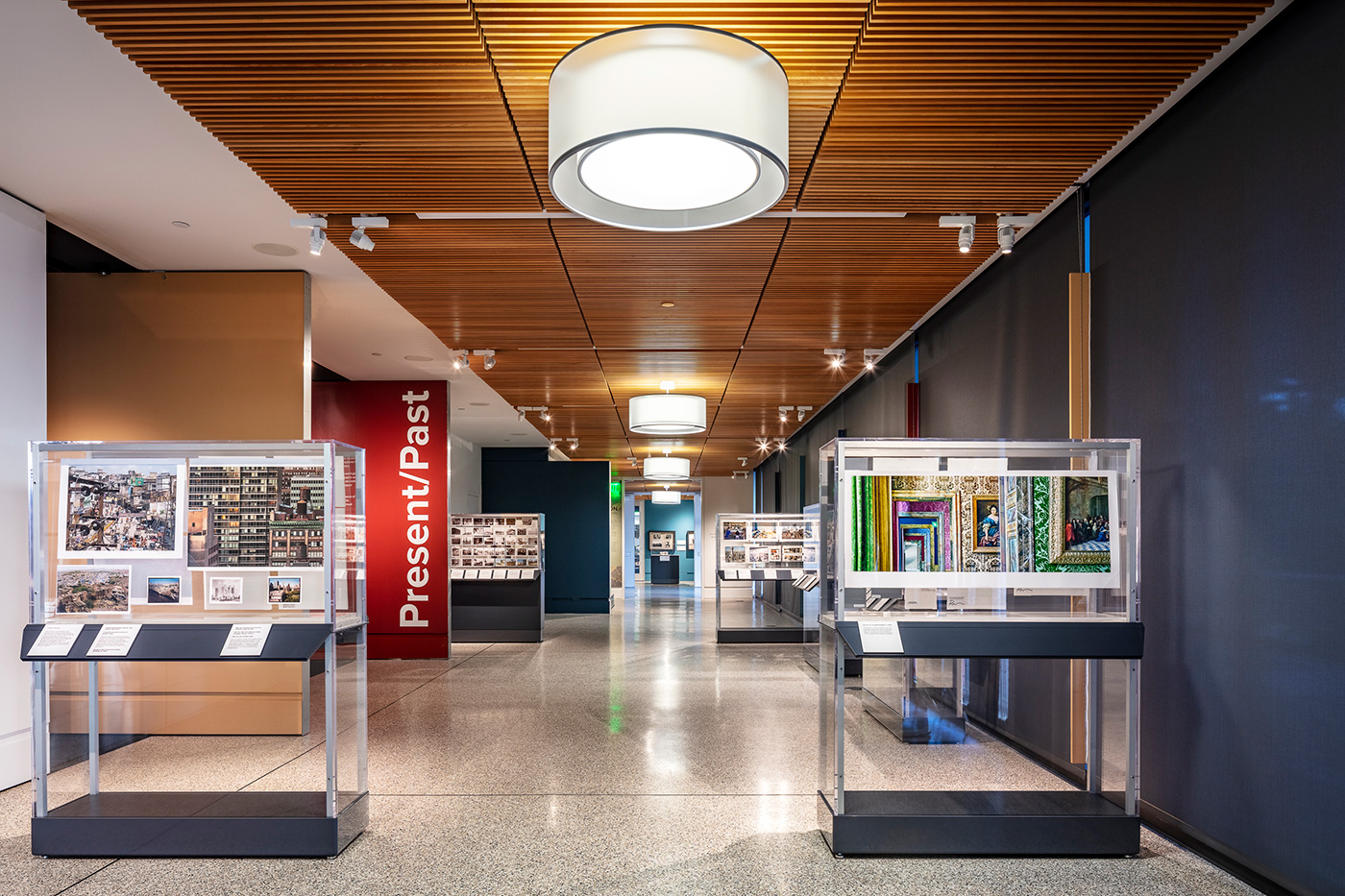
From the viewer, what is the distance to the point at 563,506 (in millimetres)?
18188

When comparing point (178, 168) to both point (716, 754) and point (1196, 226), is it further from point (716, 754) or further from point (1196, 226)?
point (1196, 226)

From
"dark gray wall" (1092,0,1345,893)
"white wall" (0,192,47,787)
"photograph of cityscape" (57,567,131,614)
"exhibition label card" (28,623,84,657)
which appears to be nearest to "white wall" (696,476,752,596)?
"white wall" (0,192,47,787)

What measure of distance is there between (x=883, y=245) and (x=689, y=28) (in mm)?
2680

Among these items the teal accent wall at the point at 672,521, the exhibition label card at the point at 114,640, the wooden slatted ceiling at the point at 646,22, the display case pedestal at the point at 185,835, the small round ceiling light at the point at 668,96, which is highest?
the wooden slatted ceiling at the point at 646,22

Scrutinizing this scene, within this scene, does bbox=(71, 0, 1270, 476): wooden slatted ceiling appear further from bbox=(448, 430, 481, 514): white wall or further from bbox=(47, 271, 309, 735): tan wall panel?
bbox=(448, 430, 481, 514): white wall

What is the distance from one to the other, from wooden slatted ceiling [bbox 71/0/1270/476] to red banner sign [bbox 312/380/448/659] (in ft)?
13.1

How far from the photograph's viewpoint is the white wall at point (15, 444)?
4895 mm

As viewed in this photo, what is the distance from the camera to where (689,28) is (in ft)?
8.85

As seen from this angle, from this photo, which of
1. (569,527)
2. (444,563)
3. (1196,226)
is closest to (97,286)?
(444,563)

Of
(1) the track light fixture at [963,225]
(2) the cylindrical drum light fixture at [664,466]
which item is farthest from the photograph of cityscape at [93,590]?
(2) the cylindrical drum light fixture at [664,466]

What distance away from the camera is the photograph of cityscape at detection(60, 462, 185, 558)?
388 cm

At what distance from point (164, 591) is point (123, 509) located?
392mm

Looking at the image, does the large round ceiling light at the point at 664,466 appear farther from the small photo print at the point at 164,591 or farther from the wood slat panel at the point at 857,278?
the small photo print at the point at 164,591

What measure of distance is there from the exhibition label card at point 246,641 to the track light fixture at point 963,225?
12.2 ft
